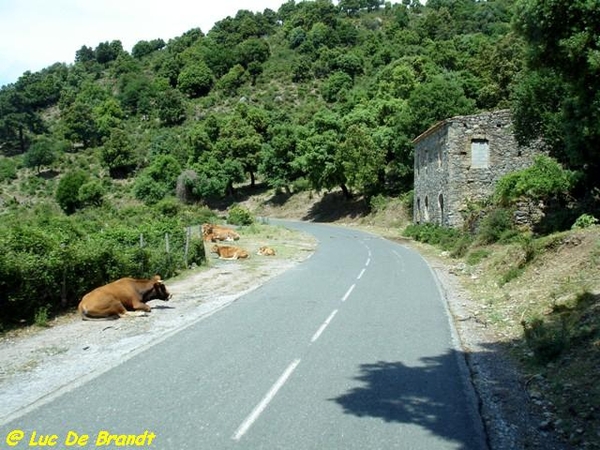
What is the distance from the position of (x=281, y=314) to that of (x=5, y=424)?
23.5 ft

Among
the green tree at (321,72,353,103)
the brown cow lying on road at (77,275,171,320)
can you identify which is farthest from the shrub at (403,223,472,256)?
the green tree at (321,72,353,103)

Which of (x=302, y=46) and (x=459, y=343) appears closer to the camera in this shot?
(x=459, y=343)

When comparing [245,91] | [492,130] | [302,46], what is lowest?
[492,130]

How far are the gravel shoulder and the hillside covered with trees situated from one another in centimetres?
176

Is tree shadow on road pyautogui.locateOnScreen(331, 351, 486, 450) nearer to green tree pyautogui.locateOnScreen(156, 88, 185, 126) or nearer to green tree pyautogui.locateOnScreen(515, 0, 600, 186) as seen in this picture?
green tree pyautogui.locateOnScreen(515, 0, 600, 186)

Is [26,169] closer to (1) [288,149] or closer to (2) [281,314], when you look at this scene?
(1) [288,149]

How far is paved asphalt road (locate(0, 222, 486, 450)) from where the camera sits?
225 inches

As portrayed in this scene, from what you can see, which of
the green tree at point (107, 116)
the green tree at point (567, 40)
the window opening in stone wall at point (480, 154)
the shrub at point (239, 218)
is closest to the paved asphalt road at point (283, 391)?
the green tree at point (567, 40)

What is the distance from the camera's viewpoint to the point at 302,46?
449 feet

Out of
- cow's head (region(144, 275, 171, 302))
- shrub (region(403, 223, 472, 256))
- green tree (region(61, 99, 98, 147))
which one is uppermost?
green tree (region(61, 99, 98, 147))

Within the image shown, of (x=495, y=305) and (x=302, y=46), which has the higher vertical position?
(x=302, y=46)

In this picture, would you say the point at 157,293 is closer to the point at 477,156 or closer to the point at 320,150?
the point at 477,156

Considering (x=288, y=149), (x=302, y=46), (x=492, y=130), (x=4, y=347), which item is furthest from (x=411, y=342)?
(x=302, y=46)

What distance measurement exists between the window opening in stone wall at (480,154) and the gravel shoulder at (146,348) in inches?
669
